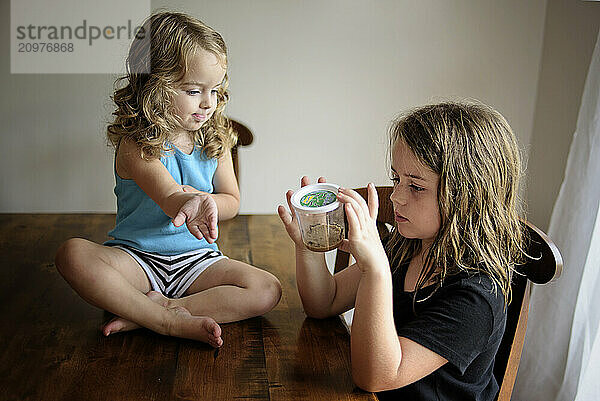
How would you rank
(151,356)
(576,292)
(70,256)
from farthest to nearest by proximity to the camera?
(576,292)
(70,256)
(151,356)

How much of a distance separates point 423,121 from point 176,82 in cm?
53

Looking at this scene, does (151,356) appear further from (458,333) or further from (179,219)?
(458,333)

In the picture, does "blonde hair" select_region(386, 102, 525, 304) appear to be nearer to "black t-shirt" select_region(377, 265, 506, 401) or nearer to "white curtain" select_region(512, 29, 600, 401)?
"black t-shirt" select_region(377, 265, 506, 401)

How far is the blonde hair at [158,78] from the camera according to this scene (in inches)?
52.7

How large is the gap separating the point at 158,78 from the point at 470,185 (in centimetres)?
66

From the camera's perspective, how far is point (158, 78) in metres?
1.35

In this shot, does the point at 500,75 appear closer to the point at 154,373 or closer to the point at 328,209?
the point at 328,209

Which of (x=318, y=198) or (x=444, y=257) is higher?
(x=318, y=198)

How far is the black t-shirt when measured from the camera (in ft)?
3.30

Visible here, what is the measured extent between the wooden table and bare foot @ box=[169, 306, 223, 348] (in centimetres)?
1

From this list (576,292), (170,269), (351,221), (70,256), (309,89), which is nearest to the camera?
(351,221)

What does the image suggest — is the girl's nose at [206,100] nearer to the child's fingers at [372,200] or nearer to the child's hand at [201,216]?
the child's hand at [201,216]

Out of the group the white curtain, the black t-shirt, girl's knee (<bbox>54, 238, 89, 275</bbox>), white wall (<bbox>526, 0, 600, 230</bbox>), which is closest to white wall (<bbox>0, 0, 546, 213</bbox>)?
white wall (<bbox>526, 0, 600, 230</bbox>)

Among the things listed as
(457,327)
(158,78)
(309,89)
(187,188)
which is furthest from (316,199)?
(309,89)
